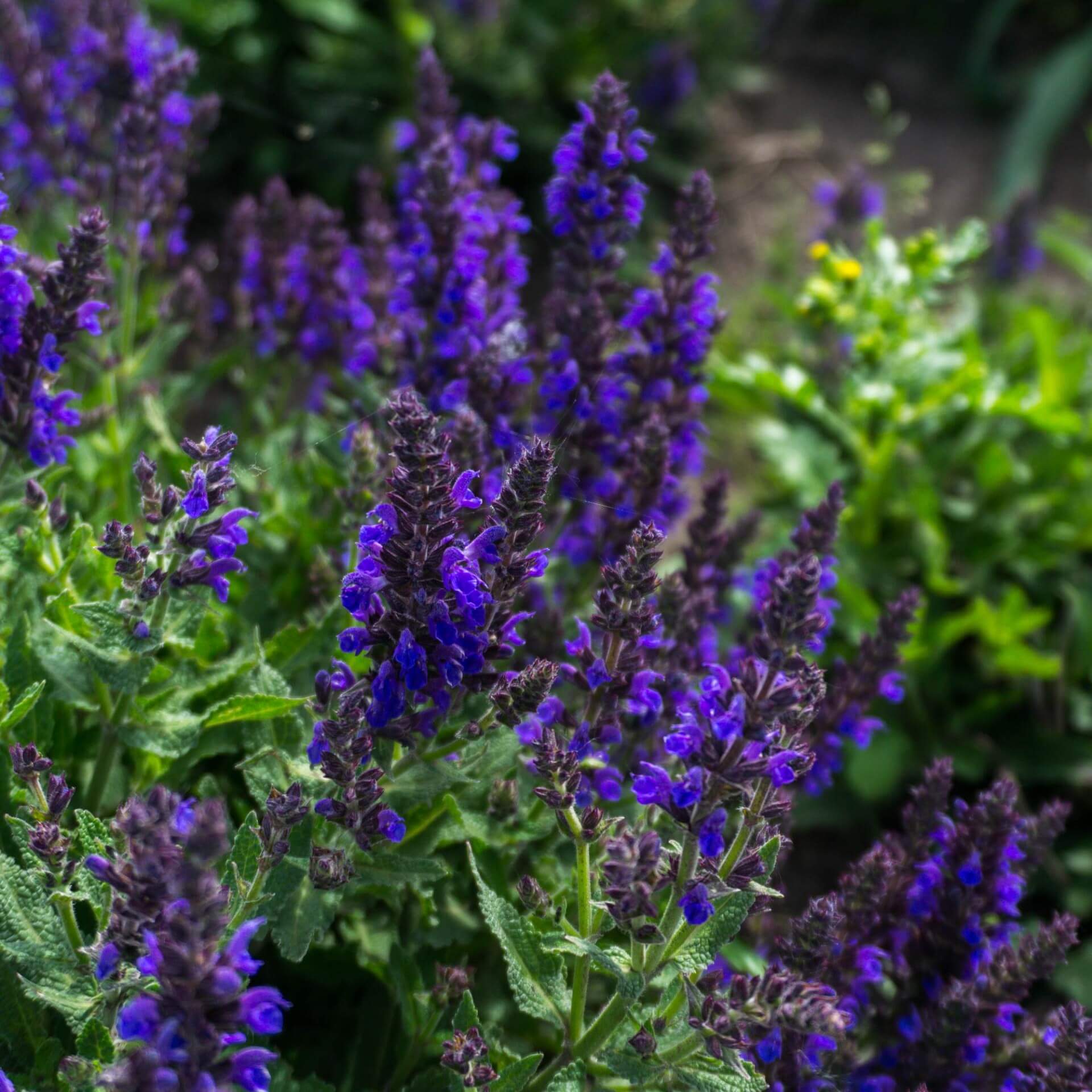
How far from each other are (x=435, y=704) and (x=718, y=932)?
711 mm

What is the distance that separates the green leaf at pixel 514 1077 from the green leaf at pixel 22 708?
48.4 inches

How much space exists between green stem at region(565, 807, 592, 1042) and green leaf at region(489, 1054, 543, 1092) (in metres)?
0.20

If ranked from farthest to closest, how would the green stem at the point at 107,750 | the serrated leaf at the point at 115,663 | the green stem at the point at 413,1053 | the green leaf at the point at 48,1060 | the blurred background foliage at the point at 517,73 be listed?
1. the blurred background foliage at the point at 517,73
2. the green stem at the point at 107,750
3. the green stem at the point at 413,1053
4. the serrated leaf at the point at 115,663
5. the green leaf at the point at 48,1060

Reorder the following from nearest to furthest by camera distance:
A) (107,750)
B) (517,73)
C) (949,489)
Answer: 1. (107,750)
2. (949,489)
3. (517,73)

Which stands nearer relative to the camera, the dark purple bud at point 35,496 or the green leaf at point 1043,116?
the dark purple bud at point 35,496

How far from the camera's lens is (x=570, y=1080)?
7.86ft

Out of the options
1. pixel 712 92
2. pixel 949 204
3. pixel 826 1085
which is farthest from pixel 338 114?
pixel 826 1085

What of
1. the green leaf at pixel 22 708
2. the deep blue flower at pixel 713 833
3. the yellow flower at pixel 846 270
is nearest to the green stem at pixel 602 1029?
the deep blue flower at pixel 713 833

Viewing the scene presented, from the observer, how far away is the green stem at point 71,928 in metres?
2.32

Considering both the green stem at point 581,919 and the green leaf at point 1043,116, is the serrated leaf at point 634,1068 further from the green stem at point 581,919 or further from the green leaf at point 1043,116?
the green leaf at point 1043,116

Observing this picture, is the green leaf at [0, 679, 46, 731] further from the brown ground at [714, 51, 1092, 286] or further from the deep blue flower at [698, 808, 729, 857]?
the brown ground at [714, 51, 1092, 286]

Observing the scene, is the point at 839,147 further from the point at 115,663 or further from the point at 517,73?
the point at 115,663

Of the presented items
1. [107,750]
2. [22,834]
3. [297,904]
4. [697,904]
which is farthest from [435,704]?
[107,750]

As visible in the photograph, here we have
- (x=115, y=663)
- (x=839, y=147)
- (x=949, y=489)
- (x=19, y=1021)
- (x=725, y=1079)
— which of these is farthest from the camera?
(x=839, y=147)
